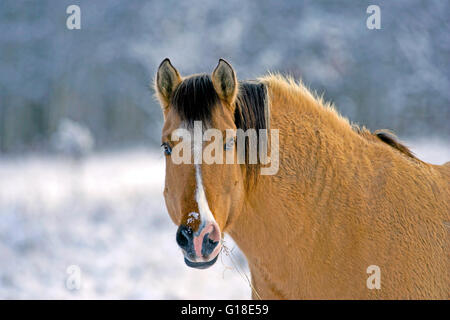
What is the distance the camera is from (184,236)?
5.41 ft

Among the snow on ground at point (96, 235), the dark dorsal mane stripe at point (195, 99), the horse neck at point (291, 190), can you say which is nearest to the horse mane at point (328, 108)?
the horse neck at point (291, 190)

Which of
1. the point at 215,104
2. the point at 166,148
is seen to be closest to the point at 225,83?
the point at 215,104

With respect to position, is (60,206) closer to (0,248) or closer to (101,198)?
(101,198)

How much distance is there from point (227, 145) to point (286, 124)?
41cm

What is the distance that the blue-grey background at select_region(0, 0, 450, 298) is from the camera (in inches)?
316

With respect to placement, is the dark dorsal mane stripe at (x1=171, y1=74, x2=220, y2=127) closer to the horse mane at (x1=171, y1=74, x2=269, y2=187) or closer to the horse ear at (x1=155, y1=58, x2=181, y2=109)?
the horse mane at (x1=171, y1=74, x2=269, y2=187)

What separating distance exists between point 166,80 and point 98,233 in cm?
550

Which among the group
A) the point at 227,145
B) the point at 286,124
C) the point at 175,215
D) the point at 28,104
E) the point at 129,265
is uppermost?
the point at 28,104

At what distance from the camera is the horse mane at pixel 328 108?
2.16 m

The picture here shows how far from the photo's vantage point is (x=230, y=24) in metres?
9.84

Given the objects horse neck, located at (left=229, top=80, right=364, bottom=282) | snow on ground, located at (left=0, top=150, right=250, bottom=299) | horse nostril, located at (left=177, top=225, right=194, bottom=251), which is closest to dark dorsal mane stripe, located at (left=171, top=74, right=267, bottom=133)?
horse neck, located at (left=229, top=80, right=364, bottom=282)

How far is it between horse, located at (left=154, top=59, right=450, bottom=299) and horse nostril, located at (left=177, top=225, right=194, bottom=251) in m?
0.12

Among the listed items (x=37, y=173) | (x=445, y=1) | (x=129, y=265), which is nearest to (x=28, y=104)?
(x=37, y=173)

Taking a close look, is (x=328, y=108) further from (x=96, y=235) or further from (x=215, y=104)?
(x=96, y=235)
